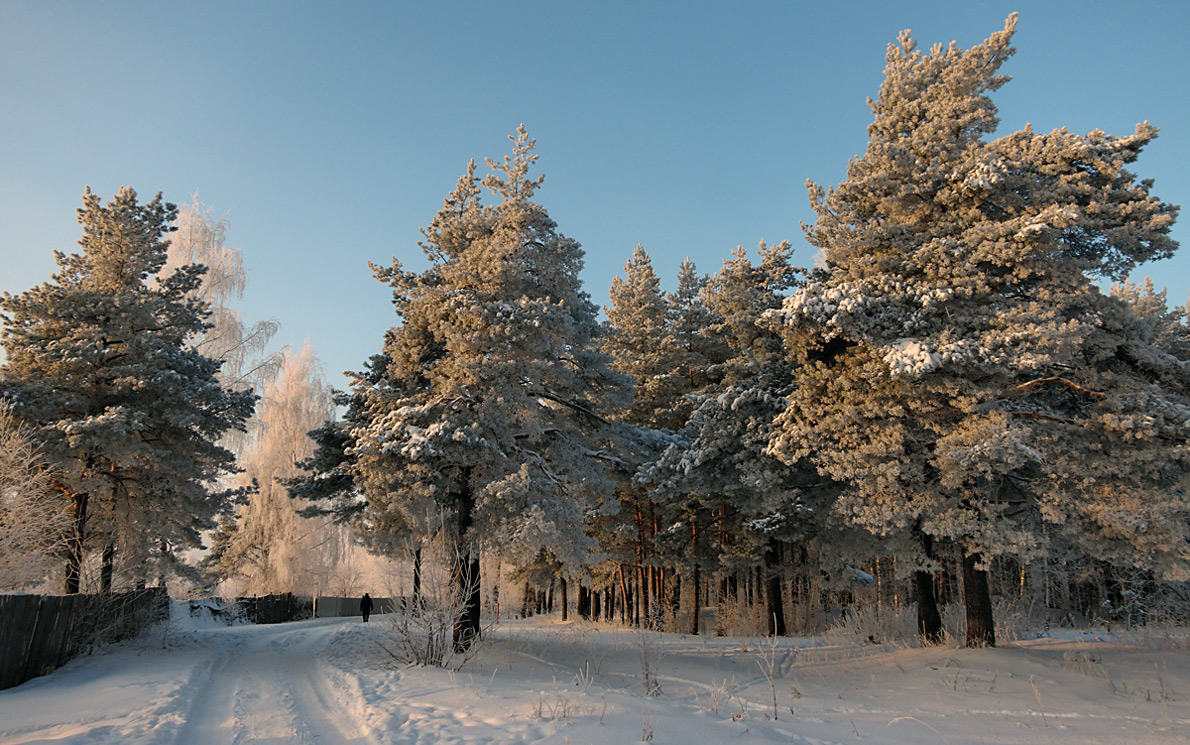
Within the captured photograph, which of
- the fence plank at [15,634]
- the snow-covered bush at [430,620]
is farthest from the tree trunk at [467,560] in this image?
the fence plank at [15,634]

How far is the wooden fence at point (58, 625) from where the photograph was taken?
1015cm

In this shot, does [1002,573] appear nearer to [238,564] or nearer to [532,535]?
[532,535]

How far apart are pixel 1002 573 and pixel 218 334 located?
3865 centimetres

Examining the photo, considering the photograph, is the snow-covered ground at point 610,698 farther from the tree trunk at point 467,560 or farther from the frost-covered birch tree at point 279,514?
the frost-covered birch tree at point 279,514

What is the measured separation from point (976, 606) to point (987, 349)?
19.6ft

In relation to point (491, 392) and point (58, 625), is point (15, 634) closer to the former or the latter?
point (58, 625)

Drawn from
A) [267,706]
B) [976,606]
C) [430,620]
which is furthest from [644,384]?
[267,706]

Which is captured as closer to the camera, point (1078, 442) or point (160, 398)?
point (1078, 442)

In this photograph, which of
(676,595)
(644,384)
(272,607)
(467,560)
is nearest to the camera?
(467,560)

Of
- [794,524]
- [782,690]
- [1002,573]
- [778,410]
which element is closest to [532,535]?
[782,690]

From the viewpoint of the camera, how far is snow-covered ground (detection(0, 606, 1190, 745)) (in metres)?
7.21

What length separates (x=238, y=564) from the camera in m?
30.8

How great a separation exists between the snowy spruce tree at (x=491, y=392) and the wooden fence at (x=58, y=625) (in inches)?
221

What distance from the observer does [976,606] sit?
→ 46.2 ft
